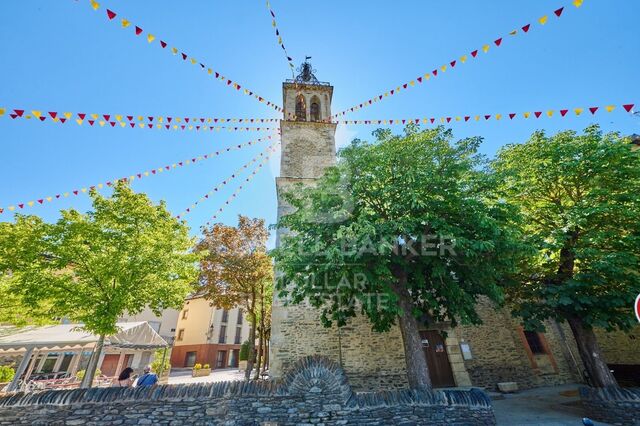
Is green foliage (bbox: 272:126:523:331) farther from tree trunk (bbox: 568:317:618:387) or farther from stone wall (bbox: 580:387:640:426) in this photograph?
stone wall (bbox: 580:387:640:426)

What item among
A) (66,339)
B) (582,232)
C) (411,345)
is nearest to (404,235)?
(411,345)

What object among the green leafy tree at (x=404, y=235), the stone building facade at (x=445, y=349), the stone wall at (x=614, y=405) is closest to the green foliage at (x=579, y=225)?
the green leafy tree at (x=404, y=235)

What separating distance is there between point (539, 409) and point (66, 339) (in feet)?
50.9

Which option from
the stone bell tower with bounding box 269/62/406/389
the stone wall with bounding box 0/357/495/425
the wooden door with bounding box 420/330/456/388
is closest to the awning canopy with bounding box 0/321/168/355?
the stone wall with bounding box 0/357/495/425

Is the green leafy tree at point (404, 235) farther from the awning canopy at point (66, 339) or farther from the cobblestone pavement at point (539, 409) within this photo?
the awning canopy at point (66, 339)

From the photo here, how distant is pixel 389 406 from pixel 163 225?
843cm

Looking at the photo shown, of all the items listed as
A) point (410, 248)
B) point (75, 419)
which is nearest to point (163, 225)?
point (75, 419)

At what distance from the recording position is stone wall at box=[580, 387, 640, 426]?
6109 mm

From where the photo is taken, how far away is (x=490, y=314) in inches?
453

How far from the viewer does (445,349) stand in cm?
1075

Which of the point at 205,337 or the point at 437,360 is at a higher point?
the point at 205,337

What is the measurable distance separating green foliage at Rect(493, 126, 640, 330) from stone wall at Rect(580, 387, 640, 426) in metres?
1.50

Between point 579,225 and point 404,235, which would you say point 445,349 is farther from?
point 404,235

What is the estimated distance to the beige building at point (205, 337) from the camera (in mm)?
24859
